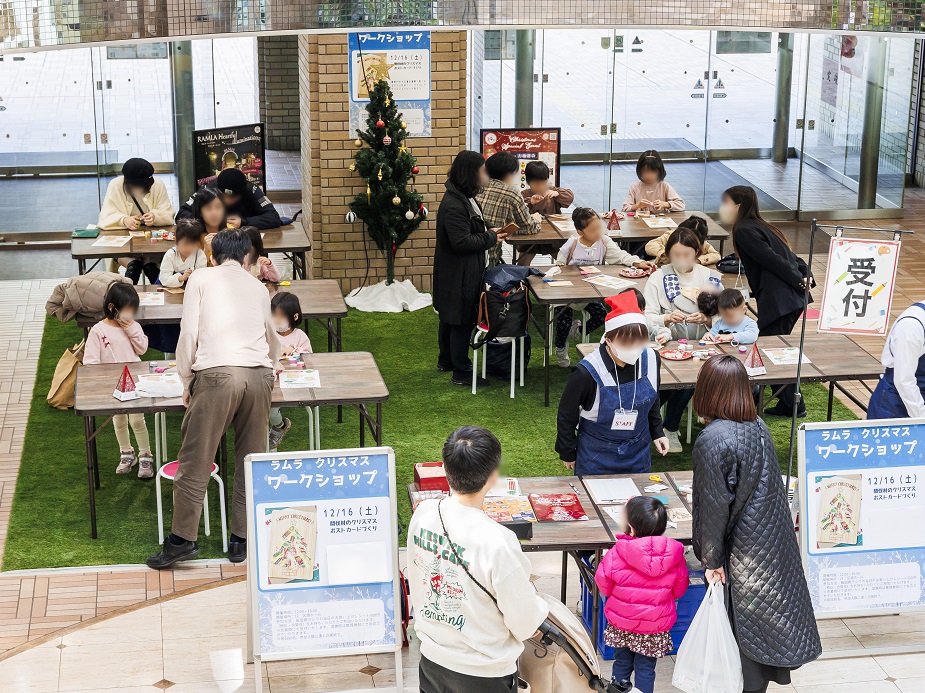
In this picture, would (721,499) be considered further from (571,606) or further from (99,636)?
(99,636)

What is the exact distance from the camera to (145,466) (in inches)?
297

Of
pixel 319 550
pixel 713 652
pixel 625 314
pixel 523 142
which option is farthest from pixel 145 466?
pixel 523 142

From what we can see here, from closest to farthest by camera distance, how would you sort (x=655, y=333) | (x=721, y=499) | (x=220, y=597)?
(x=721, y=499) < (x=220, y=597) < (x=655, y=333)

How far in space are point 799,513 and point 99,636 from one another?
3.46 meters

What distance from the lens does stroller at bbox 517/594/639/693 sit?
4.25 metres

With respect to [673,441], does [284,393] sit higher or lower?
higher

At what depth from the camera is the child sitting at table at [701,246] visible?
29.2 ft

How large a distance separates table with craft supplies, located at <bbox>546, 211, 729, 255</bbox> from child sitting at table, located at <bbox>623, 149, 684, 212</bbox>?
0.08 metres

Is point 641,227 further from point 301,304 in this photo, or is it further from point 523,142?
point 301,304

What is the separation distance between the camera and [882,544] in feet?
17.7

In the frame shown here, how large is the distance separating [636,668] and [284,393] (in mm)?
2756

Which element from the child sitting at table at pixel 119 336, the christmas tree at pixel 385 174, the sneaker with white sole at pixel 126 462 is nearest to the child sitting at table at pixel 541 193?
the christmas tree at pixel 385 174

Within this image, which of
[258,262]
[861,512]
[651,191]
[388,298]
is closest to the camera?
[861,512]

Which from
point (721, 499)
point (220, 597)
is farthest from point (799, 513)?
point (220, 597)
